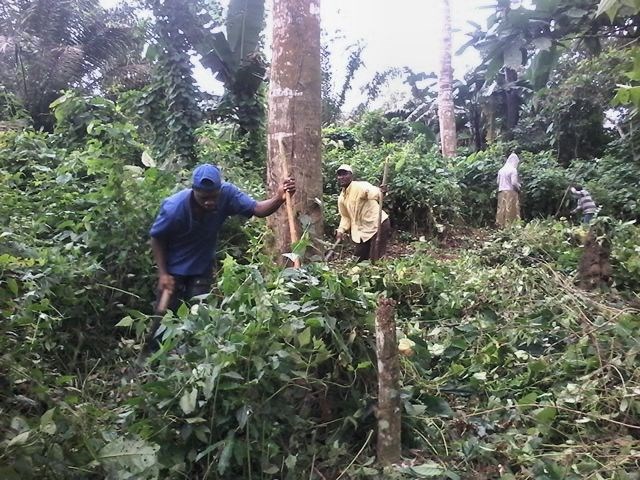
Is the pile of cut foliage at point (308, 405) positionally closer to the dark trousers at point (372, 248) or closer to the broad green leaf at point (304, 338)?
the broad green leaf at point (304, 338)

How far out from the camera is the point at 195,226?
3977 millimetres

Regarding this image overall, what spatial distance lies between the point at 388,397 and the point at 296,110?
2460 millimetres

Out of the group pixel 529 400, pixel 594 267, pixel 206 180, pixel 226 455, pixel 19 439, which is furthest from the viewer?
pixel 594 267

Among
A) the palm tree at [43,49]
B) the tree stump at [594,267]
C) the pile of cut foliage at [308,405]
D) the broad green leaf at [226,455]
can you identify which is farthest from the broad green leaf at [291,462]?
the palm tree at [43,49]

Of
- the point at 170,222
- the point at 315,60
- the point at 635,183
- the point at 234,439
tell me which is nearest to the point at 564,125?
the point at 635,183

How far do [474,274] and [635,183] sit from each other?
8.25m

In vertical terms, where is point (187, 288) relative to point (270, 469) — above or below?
above

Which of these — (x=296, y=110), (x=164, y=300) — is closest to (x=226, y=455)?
(x=164, y=300)

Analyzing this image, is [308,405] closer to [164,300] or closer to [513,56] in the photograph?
[164,300]

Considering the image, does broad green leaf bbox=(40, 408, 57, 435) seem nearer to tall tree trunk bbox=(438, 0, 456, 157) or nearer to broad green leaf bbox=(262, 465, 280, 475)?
broad green leaf bbox=(262, 465, 280, 475)

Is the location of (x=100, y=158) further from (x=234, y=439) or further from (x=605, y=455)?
(x=605, y=455)

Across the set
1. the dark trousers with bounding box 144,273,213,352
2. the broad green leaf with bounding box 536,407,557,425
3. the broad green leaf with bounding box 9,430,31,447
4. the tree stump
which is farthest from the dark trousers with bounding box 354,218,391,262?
the broad green leaf with bounding box 9,430,31,447

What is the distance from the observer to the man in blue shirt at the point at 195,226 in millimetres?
3842

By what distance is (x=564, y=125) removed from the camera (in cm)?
1490
